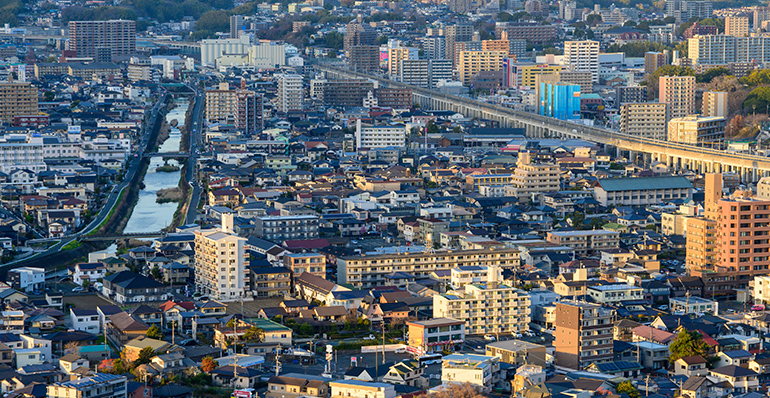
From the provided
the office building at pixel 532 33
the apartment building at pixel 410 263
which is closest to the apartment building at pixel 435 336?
the apartment building at pixel 410 263

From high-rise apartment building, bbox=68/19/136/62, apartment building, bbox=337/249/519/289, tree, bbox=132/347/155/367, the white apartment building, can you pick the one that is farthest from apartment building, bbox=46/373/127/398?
high-rise apartment building, bbox=68/19/136/62

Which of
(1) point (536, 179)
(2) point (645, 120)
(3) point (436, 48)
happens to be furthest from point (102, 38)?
(1) point (536, 179)

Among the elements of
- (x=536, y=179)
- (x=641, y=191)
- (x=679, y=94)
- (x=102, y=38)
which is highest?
(x=102, y=38)

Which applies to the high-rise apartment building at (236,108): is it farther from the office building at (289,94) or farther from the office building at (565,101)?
the office building at (565,101)

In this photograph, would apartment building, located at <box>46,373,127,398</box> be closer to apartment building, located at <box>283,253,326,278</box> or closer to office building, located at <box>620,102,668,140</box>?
apartment building, located at <box>283,253,326,278</box>

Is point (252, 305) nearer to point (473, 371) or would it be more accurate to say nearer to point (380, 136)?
point (473, 371)

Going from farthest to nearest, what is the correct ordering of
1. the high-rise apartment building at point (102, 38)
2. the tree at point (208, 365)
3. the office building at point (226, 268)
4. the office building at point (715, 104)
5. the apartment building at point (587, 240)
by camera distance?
1. the high-rise apartment building at point (102, 38)
2. the office building at point (715, 104)
3. the apartment building at point (587, 240)
4. the office building at point (226, 268)
5. the tree at point (208, 365)

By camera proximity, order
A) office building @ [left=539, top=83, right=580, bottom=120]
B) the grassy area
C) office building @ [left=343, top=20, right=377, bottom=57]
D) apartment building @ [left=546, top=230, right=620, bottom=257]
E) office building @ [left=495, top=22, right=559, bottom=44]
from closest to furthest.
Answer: apartment building @ [left=546, top=230, right=620, bottom=257], the grassy area, office building @ [left=539, top=83, right=580, bottom=120], office building @ [left=495, top=22, right=559, bottom=44], office building @ [left=343, top=20, right=377, bottom=57]
